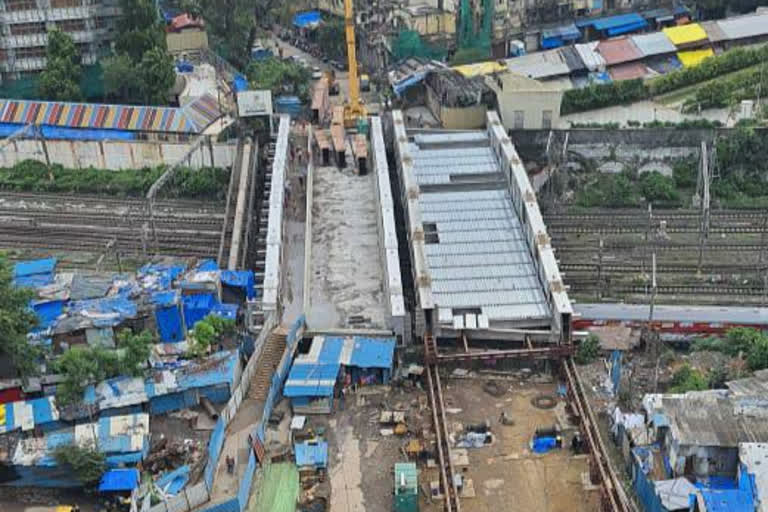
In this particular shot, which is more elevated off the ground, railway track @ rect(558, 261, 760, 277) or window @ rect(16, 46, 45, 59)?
window @ rect(16, 46, 45, 59)

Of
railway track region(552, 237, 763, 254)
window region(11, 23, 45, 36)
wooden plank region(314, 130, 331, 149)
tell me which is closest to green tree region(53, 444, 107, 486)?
railway track region(552, 237, 763, 254)

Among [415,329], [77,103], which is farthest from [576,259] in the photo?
[77,103]

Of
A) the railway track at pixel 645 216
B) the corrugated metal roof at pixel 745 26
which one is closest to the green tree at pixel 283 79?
the railway track at pixel 645 216

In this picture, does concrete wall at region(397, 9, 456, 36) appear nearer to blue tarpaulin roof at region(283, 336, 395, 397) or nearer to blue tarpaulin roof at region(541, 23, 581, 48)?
blue tarpaulin roof at region(541, 23, 581, 48)

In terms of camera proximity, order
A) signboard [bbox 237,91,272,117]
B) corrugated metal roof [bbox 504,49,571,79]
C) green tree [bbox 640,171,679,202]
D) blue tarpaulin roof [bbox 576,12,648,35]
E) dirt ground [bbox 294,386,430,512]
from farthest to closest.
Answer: blue tarpaulin roof [bbox 576,12,648,35], corrugated metal roof [bbox 504,49,571,79], signboard [bbox 237,91,272,117], green tree [bbox 640,171,679,202], dirt ground [bbox 294,386,430,512]

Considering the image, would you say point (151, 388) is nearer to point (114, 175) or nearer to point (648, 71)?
point (114, 175)

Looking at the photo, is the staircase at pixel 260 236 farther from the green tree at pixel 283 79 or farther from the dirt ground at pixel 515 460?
the green tree at pixel 283 79

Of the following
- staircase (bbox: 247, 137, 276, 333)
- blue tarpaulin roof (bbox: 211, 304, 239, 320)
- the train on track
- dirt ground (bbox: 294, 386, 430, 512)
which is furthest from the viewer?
the train on track
